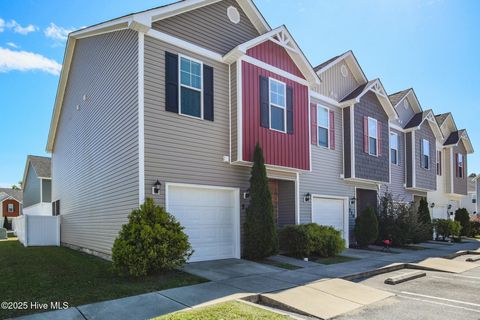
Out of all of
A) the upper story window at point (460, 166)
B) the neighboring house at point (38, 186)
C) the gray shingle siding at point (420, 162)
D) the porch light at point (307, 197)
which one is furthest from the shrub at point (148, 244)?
the upper story window at point (460, 166)

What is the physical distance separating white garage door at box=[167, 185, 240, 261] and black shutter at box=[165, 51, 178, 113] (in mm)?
2246

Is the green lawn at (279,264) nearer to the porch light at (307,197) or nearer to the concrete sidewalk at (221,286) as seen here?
the concrete sidewalk at (221,286)

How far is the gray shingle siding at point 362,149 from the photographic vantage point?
16.1 metres

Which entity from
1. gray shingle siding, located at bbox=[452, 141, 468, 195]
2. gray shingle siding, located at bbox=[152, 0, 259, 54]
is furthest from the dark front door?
gray shingle siding, located at bbox=[452, 141, 468, 195]

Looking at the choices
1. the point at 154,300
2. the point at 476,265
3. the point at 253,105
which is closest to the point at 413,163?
the point at 476,265

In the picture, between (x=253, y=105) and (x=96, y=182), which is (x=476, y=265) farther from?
(x=96, y=182)

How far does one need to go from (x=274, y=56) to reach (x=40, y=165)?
2305cm

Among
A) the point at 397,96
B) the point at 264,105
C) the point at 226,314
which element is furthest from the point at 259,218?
the point at 397,96

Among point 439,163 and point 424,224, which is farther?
point 439,163

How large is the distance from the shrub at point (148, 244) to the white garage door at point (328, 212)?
7.48 m

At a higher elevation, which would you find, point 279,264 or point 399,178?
point 399,178

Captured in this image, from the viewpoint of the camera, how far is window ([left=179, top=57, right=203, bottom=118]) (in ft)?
34.4

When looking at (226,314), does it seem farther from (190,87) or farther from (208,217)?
(190,87)

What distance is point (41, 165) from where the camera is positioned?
28172 mm
